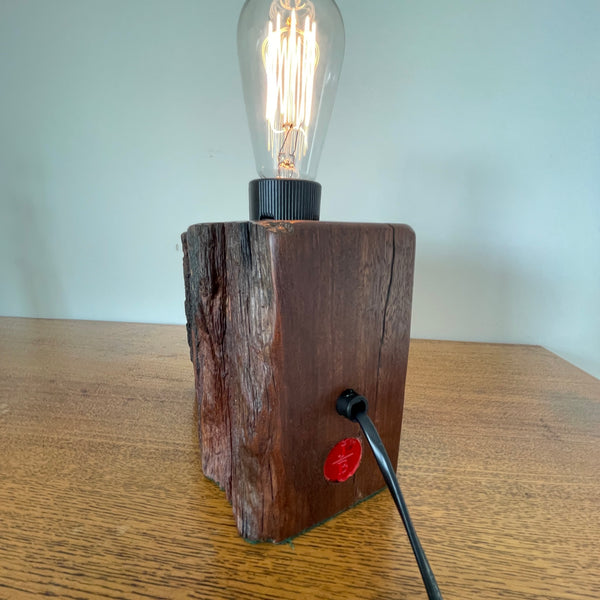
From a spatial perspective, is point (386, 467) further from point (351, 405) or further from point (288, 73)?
point (288, 73)

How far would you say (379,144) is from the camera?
0.83m

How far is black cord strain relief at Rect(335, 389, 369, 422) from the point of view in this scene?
288 millimetres

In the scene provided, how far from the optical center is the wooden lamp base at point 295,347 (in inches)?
10.2

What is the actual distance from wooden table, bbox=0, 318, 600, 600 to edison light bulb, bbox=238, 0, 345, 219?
1.25 ft

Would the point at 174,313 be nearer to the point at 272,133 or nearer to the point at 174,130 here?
the point at 174,130

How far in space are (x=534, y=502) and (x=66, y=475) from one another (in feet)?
1.60

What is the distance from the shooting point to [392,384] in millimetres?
341

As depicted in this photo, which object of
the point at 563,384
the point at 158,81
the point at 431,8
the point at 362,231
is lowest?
the point at 563,384

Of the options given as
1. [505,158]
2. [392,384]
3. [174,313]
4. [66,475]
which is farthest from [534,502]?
[174,313]

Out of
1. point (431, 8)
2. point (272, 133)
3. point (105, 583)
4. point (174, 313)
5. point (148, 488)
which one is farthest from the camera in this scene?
point (174, 313)

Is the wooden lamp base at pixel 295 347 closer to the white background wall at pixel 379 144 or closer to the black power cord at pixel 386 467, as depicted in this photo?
the black power cord at pixel 386 467

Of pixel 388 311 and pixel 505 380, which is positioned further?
pixel 505 380

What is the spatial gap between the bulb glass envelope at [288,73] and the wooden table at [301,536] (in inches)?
15.2

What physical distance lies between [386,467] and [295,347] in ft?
0.35
